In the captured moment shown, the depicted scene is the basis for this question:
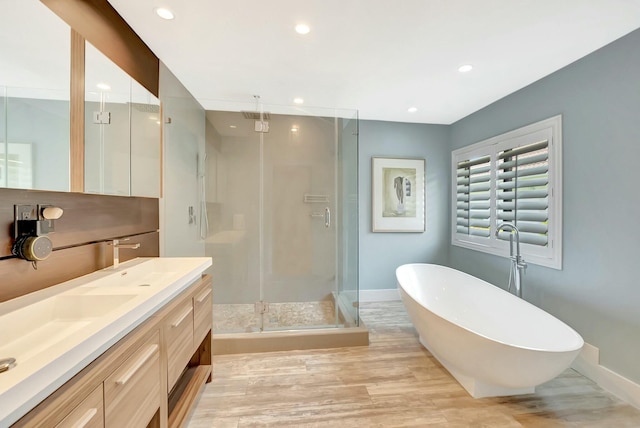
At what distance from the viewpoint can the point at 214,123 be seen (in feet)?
9.62

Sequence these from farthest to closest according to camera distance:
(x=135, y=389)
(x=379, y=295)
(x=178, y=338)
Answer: (x=379, y=295), (x=178, y=338), (x=135, y=389)

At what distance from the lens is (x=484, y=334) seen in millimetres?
2104

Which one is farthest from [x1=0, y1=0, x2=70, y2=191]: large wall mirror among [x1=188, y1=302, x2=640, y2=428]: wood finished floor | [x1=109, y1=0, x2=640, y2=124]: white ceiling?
[x1=188, y1=302, x2=640, y2=428]: wood finished floor

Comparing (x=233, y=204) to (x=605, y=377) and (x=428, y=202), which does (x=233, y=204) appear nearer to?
(x=428, y=202)

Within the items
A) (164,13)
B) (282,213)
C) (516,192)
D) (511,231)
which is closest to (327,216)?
(282,213)

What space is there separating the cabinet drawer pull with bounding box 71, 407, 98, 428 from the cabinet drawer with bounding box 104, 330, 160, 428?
6 centimetres

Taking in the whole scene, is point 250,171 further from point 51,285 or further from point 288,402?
point 288,402

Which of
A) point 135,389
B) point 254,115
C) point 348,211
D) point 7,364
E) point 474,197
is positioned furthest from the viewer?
point 474,197

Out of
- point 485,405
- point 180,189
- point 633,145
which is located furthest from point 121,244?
point 633,145

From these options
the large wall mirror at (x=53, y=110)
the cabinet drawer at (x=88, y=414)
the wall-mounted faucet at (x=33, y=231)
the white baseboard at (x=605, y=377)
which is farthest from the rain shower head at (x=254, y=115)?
the white baseboard at (x=605, y=377)

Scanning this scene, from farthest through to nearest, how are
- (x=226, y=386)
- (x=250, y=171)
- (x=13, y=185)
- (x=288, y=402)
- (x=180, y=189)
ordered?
(x=250, y=171) < (x=180, y=189) < (x=226, y=386) < (x=288, y=402) < (x=13, y=185)

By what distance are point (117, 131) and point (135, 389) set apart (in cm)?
145

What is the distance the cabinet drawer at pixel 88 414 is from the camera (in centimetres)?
70

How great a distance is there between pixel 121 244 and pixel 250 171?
5.02ft
